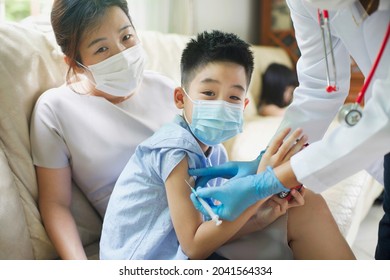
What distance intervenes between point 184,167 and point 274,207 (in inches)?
7.5

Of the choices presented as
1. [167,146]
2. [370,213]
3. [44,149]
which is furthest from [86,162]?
[370,213]

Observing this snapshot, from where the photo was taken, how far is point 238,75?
83 centimetres

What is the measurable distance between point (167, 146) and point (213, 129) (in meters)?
0.10

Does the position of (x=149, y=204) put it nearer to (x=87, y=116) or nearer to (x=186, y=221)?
(x=186, y=221)

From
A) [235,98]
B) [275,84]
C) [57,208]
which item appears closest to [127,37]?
[235,98]

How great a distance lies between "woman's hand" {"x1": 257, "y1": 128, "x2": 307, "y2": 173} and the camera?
2.38 ft

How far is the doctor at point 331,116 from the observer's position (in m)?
0.62

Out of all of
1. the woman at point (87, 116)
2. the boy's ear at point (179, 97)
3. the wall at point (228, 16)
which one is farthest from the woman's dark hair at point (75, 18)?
the wall at point (228, 16)

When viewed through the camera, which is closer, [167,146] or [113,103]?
[167,146]

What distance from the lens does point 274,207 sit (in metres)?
0.81

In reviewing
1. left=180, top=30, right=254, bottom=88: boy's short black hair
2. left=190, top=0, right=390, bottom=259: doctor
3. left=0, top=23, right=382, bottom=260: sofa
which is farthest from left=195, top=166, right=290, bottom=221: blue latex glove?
left=0, top=23, right=382, bottom=260: sofa

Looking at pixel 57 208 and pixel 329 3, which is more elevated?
pixel 329 3

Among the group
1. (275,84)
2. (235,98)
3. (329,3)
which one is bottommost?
(275,84)
